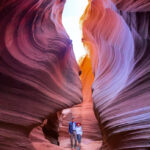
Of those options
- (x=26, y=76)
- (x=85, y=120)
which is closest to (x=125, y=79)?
(x=26, y=76)

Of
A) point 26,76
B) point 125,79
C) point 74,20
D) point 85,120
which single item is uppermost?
point 74,20

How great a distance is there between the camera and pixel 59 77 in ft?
14.8

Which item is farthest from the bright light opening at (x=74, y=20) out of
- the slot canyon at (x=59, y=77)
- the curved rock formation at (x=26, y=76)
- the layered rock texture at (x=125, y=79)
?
the curved rock formation at (x=26, y=76)

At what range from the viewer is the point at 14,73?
10.5 ft

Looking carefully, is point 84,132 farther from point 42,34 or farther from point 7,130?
point 7,130

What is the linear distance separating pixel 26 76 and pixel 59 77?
1237 millimetres

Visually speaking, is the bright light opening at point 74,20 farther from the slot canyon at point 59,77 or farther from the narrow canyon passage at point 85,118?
the slot canyon at point 59,77

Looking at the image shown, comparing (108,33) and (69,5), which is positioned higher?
(69,5)

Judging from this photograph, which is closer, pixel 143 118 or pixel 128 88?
pixel 143 118

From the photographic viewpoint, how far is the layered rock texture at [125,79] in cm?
312

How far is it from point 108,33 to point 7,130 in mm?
4414

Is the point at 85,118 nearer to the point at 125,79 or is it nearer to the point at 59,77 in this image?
the point at 59,77

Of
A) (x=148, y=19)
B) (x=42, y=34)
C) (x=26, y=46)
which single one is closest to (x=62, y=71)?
(x=42, y=34)

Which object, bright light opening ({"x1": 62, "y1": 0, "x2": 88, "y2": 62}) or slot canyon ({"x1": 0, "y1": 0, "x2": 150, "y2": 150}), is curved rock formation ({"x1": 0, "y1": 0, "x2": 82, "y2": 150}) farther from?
bright light opening ({"x1": 62, "y1": 0, "x2": 88, "y2": 62})
